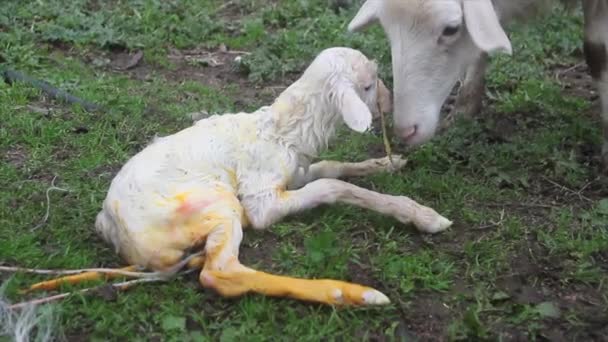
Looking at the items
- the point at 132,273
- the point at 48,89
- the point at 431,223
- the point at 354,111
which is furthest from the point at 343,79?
the point at 48,89

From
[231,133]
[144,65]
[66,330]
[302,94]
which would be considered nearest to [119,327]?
[66,330]

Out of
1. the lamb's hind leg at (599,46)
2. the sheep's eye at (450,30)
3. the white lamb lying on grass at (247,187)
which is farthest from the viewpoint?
the lamb's hind leg at (599,46)

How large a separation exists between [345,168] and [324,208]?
0.47 m

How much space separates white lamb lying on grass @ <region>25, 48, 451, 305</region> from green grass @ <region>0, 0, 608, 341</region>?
0.28 feet

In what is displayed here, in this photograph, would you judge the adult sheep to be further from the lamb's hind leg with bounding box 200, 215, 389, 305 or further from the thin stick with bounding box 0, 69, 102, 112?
the thin stick with bounding box 0, 69, 102, 112

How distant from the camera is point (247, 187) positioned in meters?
3.86

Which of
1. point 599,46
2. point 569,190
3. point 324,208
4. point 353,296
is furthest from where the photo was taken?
point 599,46

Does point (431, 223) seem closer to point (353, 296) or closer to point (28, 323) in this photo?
point (353, 296)

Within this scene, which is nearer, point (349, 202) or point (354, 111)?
point (354, 111)

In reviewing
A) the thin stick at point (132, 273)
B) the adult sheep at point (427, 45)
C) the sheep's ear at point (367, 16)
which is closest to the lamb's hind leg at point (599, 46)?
the adult sheep at point (427, 45)

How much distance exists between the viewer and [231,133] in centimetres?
397

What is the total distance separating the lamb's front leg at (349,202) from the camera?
3.90 metres

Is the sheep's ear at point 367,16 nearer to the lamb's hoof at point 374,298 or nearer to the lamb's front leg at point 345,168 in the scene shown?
the lamb's front leg at point 345,168

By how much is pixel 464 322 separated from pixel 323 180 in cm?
101
